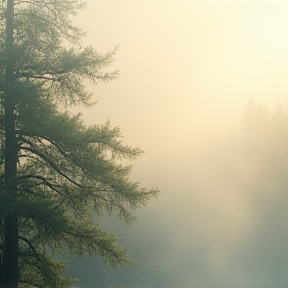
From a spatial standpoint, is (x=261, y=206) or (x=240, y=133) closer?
(x=261, y=206)

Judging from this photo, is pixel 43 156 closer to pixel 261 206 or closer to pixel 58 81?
pixel 58 81

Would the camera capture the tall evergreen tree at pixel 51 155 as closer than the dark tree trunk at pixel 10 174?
No

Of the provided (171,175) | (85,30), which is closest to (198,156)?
(171,175)

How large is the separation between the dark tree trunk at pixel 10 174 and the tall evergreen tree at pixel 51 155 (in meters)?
0.02

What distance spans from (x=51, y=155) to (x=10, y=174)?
99 cm

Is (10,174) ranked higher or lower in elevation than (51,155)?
lower

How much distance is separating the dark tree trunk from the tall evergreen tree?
0.02 metres

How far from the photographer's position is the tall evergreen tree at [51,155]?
39.9ft

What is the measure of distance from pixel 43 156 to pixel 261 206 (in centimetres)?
9671

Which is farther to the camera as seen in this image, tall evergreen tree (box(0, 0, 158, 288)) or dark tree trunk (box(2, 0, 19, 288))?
tall evergreen tree (box(0, 0, 158, 288))

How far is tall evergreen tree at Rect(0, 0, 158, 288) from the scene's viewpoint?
12172 millimetres

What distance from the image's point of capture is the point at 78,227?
12297mm

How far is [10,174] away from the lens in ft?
41.0

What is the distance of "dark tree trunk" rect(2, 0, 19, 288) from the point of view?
11.9 m
